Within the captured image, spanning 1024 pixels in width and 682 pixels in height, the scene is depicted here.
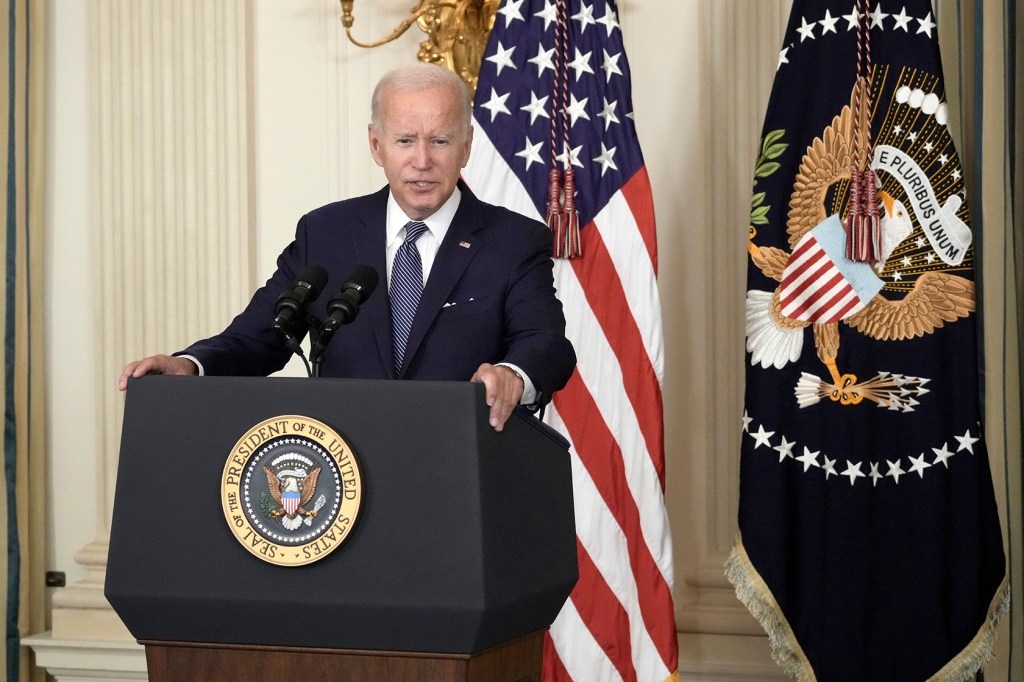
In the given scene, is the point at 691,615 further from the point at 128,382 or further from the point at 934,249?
the point at 128,382

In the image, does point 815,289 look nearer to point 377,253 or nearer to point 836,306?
point 836,306

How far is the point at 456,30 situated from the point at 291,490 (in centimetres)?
273

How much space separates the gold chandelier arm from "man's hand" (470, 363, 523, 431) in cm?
252

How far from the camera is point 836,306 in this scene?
351cm

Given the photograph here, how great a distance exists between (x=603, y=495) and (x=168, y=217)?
6.79 ft

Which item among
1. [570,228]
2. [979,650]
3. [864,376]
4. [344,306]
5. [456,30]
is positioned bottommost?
[979,650]

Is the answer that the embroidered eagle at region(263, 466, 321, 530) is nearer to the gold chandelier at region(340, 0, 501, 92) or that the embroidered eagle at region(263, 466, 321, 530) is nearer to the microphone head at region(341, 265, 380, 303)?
the microphone head at region(341, 265, 380, 303)

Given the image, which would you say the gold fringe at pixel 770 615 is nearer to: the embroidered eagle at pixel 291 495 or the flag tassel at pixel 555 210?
the flag tassel at pixel 555 210

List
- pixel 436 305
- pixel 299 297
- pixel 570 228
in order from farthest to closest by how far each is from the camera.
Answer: pixel 570 228 < pixel 436 305 < pixel 299 297

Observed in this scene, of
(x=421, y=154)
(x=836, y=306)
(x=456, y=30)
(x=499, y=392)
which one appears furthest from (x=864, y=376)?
(x=499, y=392)

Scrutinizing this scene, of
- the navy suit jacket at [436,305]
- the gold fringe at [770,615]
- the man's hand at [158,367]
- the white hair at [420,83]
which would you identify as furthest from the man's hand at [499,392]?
the gold fringe at [770,615]

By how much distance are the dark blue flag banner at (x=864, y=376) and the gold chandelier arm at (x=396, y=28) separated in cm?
132

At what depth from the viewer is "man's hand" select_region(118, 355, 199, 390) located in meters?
2.01

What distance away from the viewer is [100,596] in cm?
457
